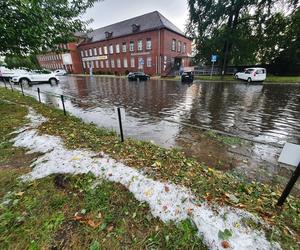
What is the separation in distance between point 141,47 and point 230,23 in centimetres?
1825

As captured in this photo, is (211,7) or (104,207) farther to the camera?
(211,7)

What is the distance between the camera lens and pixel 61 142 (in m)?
3.96

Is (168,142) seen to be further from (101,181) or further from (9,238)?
(9,238)

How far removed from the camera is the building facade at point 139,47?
32438 millimetres

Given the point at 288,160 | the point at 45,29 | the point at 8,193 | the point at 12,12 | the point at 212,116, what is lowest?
the point at 212,116

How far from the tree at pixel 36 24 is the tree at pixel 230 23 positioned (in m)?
19.5

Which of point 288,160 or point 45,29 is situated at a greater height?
point 45,29

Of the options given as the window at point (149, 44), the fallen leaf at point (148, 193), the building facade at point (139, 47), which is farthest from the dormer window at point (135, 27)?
the fallen leaf at point (148, 193)

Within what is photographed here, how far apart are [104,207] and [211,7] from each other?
991 inches

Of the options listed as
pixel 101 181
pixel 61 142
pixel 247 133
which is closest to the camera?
pixel 101 181

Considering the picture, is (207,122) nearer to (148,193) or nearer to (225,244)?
(148,193)

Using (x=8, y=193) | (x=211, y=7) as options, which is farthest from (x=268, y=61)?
(x=8, y=193)

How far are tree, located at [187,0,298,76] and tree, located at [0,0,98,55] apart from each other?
1947cm

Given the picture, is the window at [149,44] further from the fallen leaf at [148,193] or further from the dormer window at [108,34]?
the fallen leaf at [148,193]
